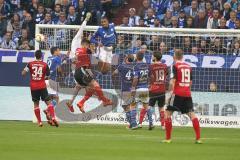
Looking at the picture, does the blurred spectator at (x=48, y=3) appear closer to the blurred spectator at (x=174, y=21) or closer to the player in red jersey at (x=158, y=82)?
the blurred spectator at (x=174, y=21)

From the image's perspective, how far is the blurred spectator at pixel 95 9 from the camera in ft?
95.3

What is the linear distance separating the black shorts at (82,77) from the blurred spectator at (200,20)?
16.3ft

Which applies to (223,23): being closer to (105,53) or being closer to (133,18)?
(133,18)

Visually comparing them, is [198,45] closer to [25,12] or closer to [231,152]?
[25,12]

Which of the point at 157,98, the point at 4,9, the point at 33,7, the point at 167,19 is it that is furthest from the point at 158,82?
the point at 4,9

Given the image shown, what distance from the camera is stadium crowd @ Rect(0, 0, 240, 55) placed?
25.5m

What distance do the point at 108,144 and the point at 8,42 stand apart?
41.3 ft

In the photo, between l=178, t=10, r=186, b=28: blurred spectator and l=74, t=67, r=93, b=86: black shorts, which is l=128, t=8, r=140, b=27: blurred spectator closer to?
l=178, t=10, r=186, b=28: blurred spectator

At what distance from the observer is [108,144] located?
16.8 metres

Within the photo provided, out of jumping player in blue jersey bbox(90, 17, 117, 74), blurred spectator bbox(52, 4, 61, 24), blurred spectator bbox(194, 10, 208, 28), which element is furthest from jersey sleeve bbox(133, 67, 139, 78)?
blurred spectator bbox(52, 4, 61, 24)

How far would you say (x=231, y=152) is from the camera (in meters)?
15.4

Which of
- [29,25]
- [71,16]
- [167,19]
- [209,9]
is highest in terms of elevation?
[209,9]

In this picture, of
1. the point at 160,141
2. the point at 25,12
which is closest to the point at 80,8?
the point at 25,12

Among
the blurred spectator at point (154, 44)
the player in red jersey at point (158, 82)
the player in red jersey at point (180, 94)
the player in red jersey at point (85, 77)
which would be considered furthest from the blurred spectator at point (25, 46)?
the player in red jersey at point (180, 94)
